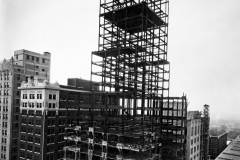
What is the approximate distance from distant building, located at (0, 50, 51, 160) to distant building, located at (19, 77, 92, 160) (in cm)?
1047

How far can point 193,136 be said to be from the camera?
6850 cm

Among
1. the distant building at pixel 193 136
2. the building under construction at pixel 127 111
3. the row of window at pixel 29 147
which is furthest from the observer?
the distant building at pixel 193 136

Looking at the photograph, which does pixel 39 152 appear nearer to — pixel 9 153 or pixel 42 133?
pixel 42 133

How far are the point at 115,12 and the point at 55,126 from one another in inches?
1694

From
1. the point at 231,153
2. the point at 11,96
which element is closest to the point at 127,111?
the point at 231,153

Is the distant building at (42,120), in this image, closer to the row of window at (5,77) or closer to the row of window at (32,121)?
the row of window at (32,121)

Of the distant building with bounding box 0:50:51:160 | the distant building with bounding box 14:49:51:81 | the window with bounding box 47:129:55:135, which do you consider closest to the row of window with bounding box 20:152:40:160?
the window with bounding box 47:129:55:135

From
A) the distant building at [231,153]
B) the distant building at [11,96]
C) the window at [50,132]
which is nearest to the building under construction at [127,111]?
the distant building at [231,153]

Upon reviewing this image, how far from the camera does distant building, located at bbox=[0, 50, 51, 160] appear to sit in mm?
74875

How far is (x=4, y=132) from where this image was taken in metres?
76.4

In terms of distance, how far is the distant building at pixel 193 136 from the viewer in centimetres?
6462

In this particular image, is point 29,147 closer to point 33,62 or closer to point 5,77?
point 5,77

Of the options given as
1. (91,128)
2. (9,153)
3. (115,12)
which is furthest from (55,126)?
(115,12)

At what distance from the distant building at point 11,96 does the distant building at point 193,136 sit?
6442 centimetres
